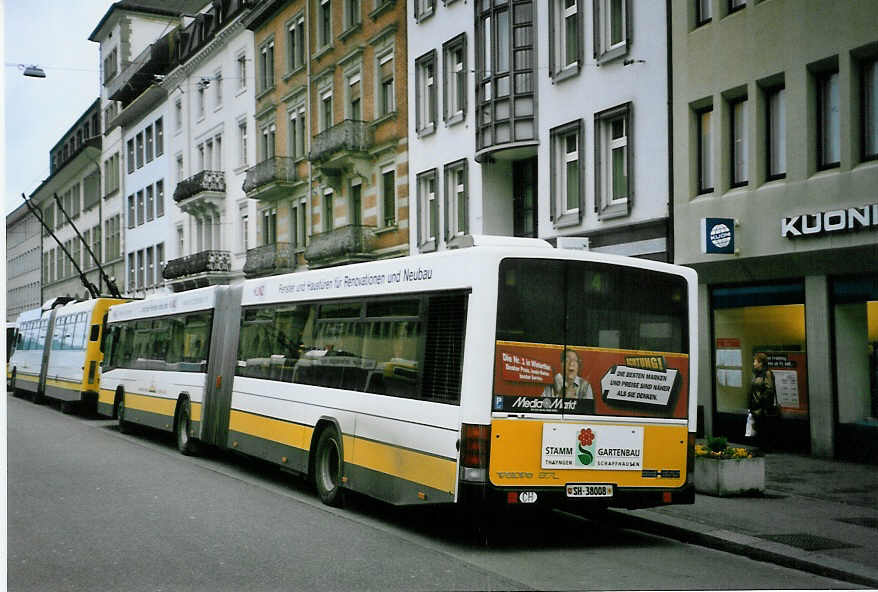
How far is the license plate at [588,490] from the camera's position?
33.1 feet

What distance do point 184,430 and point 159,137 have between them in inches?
1467

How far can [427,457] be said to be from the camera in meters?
10.4

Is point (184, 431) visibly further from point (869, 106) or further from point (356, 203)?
point (356, 203)

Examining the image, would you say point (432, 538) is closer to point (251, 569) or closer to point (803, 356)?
point (251, 569)

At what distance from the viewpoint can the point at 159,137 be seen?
54.3m

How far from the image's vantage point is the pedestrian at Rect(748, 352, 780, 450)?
18642 millimetres

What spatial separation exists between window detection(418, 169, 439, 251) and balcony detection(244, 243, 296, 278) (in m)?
9.12

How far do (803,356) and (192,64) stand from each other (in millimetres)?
36423

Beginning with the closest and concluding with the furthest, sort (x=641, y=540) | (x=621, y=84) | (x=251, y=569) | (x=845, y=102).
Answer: (x=251, y=569) → (x=641, y=540) → (x=845, y=102) → (x=621, y=84)

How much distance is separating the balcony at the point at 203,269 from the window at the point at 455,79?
57.7 ft

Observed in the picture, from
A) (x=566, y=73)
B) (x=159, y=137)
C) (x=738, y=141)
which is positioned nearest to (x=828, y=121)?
(x=738, y=141)

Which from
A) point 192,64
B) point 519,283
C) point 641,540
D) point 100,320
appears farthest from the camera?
point 192,64

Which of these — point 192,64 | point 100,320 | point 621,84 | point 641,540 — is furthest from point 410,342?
point 192,64

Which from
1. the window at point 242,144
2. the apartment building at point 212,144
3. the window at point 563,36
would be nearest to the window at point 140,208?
the apartment building at point 212,144
